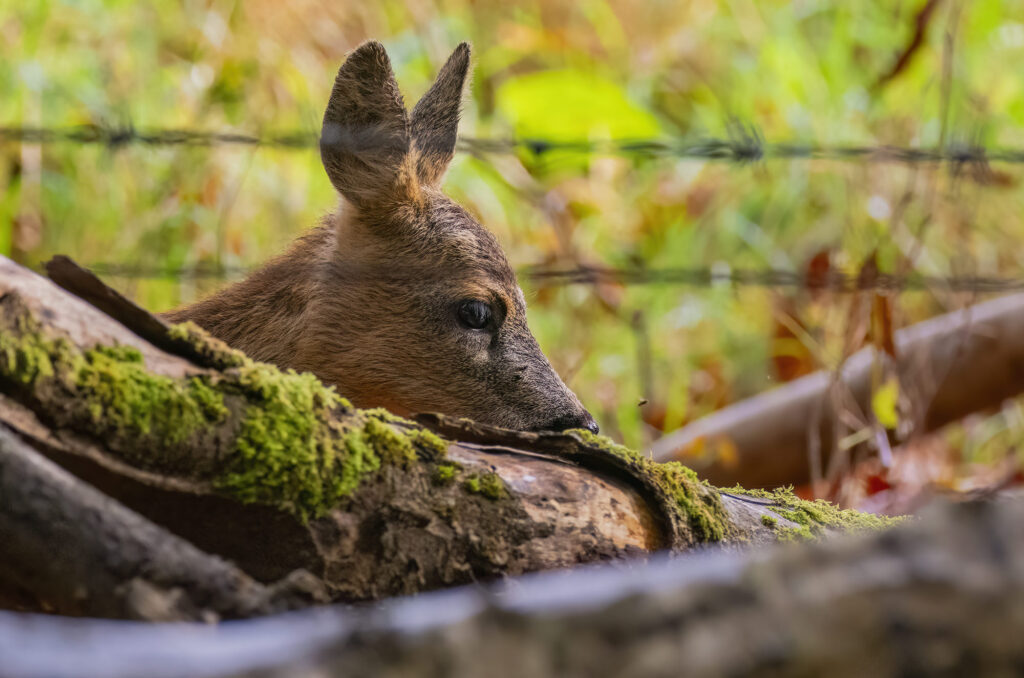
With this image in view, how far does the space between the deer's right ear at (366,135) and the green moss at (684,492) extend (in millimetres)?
1761

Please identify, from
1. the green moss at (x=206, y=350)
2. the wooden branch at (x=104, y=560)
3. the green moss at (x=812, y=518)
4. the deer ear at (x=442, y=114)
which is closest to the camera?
the wooden branch at (x=104, y=560)

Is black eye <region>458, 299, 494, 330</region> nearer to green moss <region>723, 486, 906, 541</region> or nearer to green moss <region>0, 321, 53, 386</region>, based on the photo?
green moss <region>723, 486, 906, 541</region>

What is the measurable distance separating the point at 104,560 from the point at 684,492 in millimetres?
1126

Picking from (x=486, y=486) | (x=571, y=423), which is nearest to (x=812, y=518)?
(x=486, y=486)

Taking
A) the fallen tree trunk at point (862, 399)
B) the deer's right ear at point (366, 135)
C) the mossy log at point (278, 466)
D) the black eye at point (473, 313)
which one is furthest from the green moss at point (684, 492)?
the fallen tree trunk at point (862, 399)

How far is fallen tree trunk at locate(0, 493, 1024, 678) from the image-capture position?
996 mm

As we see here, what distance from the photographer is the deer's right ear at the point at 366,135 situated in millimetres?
3473

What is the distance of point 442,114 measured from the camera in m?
4.12

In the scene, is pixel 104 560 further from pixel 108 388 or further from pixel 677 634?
pixel 677 634

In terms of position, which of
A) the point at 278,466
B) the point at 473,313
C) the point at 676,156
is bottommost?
the point at 278,466

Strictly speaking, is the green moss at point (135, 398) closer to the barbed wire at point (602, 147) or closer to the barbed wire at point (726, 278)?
the barbed wire at point (726, 278)

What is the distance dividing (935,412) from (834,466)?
3.69 feet

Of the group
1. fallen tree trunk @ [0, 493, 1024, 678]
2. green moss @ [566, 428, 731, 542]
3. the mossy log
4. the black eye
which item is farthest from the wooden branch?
the black eye

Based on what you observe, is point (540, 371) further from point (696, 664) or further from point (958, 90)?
point (958, 90)
